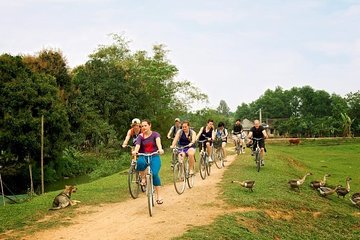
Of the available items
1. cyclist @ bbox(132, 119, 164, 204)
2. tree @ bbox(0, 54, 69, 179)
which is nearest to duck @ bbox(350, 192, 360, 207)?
cyclist @ bbox(132, 119, 164, 204)

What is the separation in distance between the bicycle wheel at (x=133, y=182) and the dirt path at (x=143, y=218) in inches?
9.2

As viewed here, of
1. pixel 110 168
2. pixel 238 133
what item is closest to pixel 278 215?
pixel 238 133

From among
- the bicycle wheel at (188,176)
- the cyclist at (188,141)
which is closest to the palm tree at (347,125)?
the bicycle wheel at (188,176)

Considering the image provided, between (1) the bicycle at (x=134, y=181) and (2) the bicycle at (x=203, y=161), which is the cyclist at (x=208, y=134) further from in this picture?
(1) the bicycle at (x=134, y=181)

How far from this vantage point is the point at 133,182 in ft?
38.7

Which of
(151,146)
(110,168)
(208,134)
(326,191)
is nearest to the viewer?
(151,146)

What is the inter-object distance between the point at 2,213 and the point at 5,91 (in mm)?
14975

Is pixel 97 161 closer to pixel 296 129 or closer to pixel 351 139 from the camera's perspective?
pixel 351 139

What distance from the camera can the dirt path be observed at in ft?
26.2

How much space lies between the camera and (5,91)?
77.7 ft

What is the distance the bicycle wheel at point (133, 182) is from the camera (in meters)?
11.4

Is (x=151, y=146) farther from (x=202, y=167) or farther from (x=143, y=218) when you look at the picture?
(x=202, y=167)

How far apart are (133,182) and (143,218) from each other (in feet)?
9.29

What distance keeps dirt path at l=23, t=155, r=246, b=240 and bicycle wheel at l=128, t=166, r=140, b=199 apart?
233 mm
